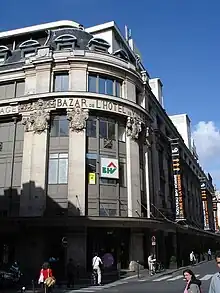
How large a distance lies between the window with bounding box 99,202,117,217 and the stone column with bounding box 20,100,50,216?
4383 mm

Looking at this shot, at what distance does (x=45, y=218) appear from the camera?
76.5 feet

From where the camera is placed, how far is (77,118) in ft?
87.7

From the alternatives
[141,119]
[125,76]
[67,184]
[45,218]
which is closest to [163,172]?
[141,119]

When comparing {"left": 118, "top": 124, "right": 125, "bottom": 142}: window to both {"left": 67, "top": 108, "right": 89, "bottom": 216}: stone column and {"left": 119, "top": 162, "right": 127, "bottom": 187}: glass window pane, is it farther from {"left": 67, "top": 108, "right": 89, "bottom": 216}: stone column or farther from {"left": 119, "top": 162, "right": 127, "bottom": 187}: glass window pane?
{"left": 67, "top": 108, "right": 89, "bottom": 216}: stone column

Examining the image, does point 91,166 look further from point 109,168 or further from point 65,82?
point 65,82

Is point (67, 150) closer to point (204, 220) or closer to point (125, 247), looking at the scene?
point (125, 247)

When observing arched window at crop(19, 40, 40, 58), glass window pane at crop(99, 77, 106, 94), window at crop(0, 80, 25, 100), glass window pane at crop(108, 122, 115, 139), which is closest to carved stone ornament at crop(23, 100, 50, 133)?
window at crop(0, 80, 25, 100)

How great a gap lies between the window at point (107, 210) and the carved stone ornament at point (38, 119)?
7.70m

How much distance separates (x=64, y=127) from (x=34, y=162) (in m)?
3.71

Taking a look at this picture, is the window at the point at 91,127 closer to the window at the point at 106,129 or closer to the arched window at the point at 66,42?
the window at the point at 106,129

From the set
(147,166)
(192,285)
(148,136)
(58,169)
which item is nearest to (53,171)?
(58,169)

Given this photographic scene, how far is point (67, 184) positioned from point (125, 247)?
6845mm

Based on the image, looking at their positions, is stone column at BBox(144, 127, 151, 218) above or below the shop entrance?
above

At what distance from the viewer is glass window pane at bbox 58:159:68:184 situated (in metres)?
26.1
